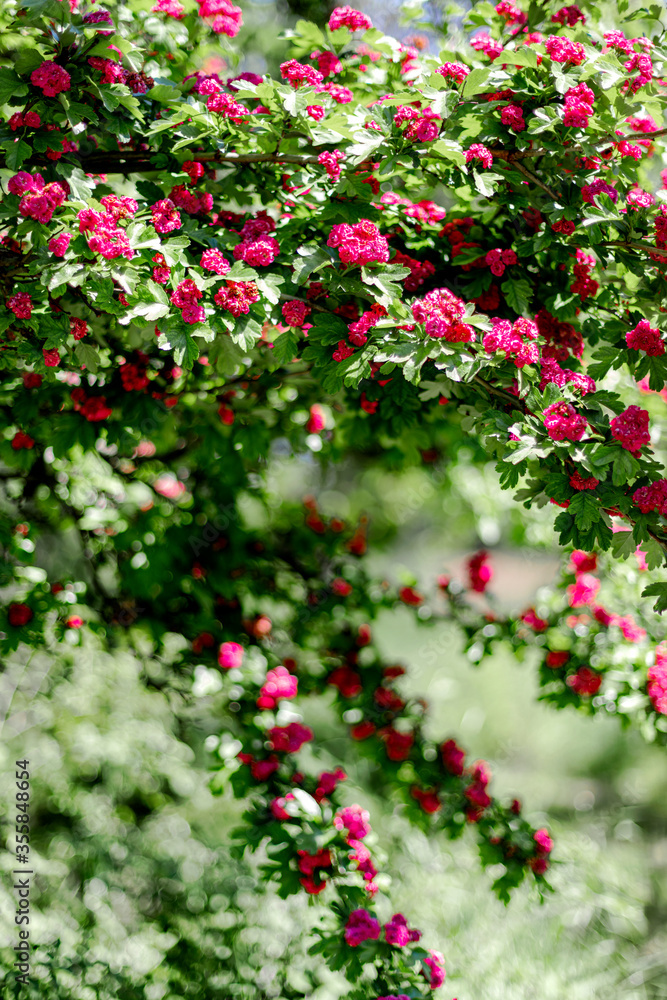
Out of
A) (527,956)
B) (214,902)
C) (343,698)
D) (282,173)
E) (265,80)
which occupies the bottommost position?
(527,956)

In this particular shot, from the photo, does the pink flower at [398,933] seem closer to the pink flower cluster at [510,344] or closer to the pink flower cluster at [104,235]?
the pink flower cluster at [510,344]

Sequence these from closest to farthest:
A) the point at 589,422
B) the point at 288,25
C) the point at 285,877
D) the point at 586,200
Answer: the point at 589,422
the point at 586,200
the point at 285,877
the point at 288,25

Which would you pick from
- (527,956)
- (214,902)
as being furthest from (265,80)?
(527,956)

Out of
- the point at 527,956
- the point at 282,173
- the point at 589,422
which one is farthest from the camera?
the point at 527,956

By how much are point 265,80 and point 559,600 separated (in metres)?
1.98

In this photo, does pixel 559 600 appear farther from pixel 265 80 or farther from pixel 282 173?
pixel 265 80

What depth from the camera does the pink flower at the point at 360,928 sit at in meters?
1.74

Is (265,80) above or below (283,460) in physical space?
above

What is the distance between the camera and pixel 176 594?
2568 millimetres

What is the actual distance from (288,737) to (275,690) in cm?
15

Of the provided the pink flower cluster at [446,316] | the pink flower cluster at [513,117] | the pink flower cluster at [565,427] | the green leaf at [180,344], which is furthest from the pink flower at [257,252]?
the pink flower cluster at [565,427]

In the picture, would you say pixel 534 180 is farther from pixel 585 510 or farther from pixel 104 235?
pixel 104 235

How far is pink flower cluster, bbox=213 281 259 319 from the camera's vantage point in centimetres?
136

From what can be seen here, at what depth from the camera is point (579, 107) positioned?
1364mm
